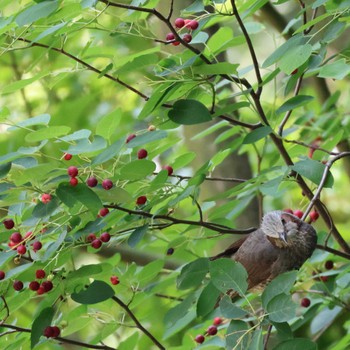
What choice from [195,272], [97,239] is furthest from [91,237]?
[195,272]

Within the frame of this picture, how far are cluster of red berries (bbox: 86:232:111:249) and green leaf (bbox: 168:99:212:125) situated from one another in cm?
28

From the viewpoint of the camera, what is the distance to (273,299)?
4.88 feet

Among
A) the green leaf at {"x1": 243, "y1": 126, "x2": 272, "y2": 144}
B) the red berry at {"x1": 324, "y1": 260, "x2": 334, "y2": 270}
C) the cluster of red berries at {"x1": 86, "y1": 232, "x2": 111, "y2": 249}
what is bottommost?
the red berry at {"x1": 324, "y1": 260, "x2": 334, "y2": 270}

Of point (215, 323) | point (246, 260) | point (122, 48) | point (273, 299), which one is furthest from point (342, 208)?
point (273, 299)

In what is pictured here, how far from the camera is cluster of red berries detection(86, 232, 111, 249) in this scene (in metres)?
1.71

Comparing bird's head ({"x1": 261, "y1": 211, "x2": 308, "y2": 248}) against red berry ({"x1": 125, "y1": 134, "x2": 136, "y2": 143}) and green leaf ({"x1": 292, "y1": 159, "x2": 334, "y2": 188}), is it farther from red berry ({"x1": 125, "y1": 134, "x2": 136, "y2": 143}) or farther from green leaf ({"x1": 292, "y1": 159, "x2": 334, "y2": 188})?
red berry ({"x1": 125, "y1": 134, "x2": 136, "y2": 143})

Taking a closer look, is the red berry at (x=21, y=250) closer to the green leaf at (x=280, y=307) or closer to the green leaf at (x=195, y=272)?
the green leaf at (x=195, y=272)

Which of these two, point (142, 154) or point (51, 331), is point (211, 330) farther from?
point (142, 154)

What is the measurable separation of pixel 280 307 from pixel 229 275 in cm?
13

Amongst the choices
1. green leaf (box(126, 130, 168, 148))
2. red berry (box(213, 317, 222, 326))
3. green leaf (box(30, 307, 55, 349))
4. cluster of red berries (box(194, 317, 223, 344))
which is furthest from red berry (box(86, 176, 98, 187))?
red berry (box(213, 317, 222, 326))

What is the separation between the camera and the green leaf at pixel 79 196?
1547 millimetres

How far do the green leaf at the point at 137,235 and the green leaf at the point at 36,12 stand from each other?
48 cm

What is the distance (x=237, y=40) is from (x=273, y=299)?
63 centimetres

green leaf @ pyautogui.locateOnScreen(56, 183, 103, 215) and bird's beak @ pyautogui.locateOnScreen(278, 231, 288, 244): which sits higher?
green leaf @ pyautogui.locateOnScreen(56, 183, 103, 215)
